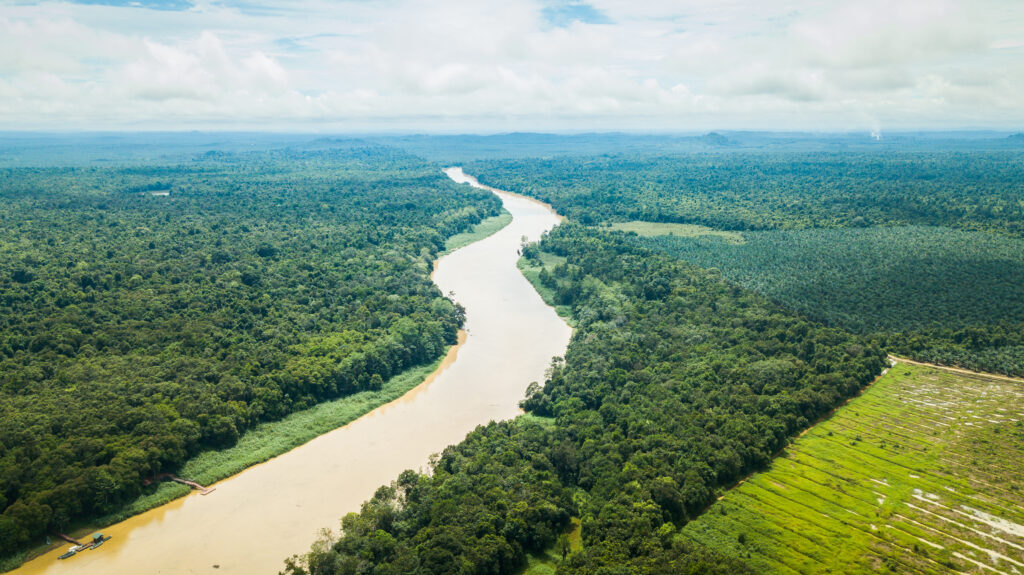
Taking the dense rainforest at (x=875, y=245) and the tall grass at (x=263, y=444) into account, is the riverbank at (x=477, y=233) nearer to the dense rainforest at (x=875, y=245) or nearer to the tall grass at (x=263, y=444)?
the dense rainforest at (x=875, y=245)

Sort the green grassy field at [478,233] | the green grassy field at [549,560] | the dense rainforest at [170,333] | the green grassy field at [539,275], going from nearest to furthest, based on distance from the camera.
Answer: the green grassy field at [549,560] → the dense rainforest at [170,333] → the green grassy field at [539,275] → the green grassy field at [478,233]

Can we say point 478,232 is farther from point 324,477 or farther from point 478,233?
point 324,477

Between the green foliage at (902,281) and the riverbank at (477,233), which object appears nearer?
the green foliage at (902,281)

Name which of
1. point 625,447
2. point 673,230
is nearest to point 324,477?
point 625,447

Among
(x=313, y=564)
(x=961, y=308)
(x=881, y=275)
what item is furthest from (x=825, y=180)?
(x=313, y=564)

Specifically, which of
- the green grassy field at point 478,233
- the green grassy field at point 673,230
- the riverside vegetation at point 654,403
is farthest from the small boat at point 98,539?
the green grassy field at point 673,230

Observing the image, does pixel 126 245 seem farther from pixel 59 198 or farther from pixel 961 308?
pixel 961 308

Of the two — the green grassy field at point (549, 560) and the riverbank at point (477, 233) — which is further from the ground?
the riverbank at point (477, 233)
